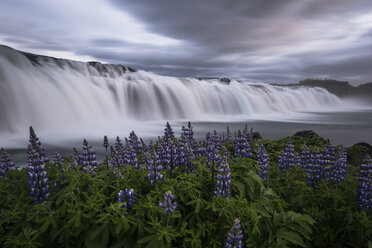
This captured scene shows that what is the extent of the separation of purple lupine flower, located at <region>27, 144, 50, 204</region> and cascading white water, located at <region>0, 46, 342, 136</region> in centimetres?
1726

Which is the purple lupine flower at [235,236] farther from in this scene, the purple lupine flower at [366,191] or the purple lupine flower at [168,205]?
the purple lupine flower at [366,191]

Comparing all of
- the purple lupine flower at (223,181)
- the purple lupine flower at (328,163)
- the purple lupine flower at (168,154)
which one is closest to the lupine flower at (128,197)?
the purple lupine flower at (223,181)

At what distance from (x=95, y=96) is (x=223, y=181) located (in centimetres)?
2332

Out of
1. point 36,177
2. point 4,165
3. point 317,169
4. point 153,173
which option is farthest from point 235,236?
point 4,165

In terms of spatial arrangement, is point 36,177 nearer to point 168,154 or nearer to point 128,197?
point 128,197

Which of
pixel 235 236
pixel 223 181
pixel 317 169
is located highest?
pixel 223 181

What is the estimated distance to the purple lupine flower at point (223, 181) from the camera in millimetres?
3506

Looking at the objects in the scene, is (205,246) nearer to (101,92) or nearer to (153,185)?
(153,185)

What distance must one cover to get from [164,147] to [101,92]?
73.6 ft

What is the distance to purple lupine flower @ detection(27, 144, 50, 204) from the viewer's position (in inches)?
139

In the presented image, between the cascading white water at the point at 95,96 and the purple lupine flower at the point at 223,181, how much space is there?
18.9m

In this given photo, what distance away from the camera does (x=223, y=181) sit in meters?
3.61

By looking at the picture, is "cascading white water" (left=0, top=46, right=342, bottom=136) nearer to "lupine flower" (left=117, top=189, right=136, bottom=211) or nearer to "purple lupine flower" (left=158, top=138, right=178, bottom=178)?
"purple lupine flower" (left=158, top=138, right=178, bottom=178)

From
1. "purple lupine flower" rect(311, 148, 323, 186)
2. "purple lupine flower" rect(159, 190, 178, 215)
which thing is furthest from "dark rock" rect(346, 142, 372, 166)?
"purple lupine flower" rect(159, 190, 178, 215)
